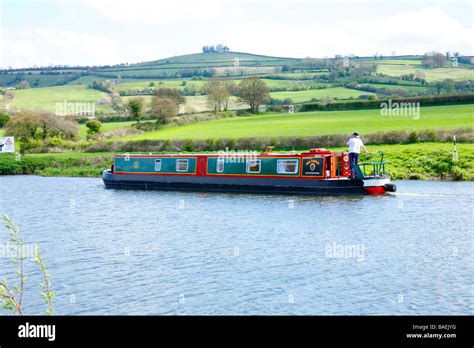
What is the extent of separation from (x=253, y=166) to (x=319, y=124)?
19428mm

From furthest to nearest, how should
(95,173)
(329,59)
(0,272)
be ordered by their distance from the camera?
(329,59) → (95,173) → (0,272)

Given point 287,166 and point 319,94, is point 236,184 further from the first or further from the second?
point 319,94

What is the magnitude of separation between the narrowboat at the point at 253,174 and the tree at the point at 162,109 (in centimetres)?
2468

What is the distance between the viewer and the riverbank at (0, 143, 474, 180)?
2961 centimetres

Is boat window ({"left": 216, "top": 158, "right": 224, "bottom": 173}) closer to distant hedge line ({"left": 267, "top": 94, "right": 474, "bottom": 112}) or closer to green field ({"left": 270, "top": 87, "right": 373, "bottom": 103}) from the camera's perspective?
distant hedge line ({"left": 267, "top": 94, "right": 474, "bottom": 112})

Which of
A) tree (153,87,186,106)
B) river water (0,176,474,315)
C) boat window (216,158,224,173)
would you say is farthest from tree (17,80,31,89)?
river water (0,176,474,315)

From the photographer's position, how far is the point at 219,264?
15078 mm

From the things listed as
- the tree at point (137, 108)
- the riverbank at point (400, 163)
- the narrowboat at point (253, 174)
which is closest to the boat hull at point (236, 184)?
the narrowboat at point (253, 174)

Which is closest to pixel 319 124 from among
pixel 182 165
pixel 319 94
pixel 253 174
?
pixel 182 165

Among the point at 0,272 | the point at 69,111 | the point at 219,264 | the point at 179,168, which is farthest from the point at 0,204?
the point at 69,111

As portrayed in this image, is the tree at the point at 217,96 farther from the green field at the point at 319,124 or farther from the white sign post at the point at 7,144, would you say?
the white sign post at the point at 7,144
